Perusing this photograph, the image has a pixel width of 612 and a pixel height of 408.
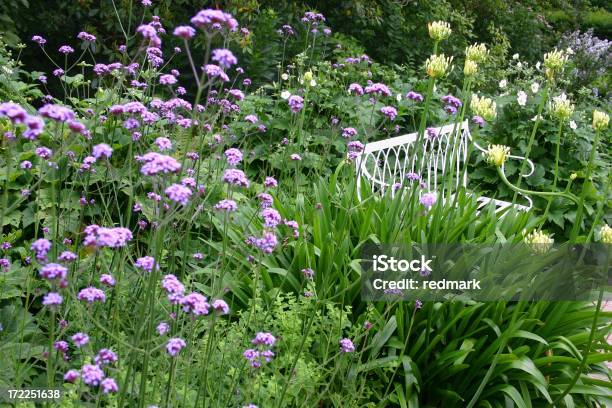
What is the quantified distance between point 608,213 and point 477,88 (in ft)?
9.86

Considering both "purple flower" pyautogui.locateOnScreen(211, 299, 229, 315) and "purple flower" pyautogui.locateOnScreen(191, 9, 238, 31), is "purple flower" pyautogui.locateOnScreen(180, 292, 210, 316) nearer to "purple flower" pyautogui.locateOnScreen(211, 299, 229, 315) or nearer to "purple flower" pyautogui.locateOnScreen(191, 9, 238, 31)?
"purple flower" pyautogui.locateOnScreen(211, 299, 229, 315)

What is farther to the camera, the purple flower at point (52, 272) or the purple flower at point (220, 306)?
the purple flower at point (220, 306)

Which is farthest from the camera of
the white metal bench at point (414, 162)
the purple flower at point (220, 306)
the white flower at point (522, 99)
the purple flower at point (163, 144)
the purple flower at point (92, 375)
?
the white flower at point (522, 99)

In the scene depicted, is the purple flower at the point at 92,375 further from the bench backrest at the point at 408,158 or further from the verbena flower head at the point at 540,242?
the bench backrest at the point at 408,158

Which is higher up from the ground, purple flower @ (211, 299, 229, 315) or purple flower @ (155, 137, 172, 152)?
purple flower @ (155, 137, 172, 152)

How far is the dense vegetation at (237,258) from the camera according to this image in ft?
5.93

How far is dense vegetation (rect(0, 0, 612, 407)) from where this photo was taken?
181 centimetres

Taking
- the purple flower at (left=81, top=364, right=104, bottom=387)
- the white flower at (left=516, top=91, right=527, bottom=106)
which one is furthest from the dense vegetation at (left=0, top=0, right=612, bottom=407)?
the white flower at (left=516, top=91, right=527, bottom=106)

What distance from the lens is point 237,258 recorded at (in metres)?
2.55

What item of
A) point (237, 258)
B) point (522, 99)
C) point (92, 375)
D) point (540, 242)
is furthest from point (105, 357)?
point (522, 99)

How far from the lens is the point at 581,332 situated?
3.46 m

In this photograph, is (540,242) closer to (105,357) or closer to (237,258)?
(237,258)

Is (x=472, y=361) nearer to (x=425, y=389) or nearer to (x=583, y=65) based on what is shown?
(x=425, y=389)

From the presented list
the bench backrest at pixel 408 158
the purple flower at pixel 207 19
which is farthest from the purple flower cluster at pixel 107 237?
the bench backrest at pixel 408 158
